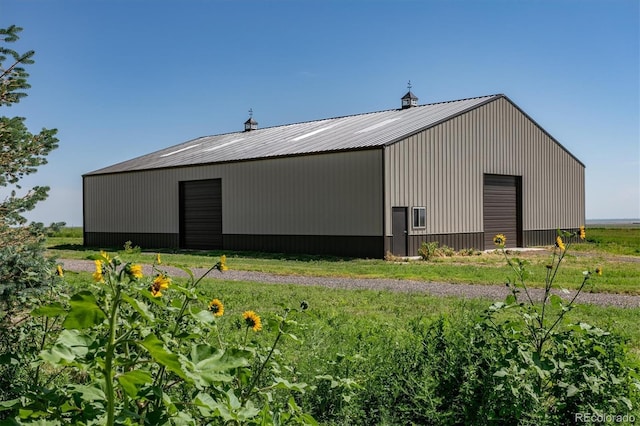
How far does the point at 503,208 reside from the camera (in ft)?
88.8

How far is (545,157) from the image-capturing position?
29.3m

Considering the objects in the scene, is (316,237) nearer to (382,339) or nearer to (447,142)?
(447,142)

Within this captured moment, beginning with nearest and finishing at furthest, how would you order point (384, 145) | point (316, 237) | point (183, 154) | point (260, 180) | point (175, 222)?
point (384, 145)
point (316, 237)
point (260, 180)
point (175, 222)
point (183, 154)

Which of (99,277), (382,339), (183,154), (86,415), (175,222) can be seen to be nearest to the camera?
(86,415)

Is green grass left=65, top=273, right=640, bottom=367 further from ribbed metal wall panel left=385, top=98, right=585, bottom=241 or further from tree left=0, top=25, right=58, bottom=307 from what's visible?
ribbed metal wall panel left=385, top=98, right=585, bottom=241

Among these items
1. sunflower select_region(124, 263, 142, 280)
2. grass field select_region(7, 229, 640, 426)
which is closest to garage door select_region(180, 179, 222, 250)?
grass field select_region(7, 229, 640, 426)

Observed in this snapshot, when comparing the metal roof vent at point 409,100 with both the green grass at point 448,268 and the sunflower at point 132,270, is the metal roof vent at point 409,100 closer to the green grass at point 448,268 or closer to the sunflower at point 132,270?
the green grass at point 448,268

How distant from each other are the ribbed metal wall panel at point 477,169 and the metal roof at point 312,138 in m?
0.60

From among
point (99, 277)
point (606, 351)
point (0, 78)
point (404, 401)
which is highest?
point (0, 78)

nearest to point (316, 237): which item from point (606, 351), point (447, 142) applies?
point (447, 142)

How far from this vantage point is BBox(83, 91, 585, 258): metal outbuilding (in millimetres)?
21891

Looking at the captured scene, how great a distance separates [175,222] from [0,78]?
899 inches

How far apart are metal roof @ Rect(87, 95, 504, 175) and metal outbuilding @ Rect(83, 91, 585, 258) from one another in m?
0.12

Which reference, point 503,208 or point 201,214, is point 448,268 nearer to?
point 503,208
